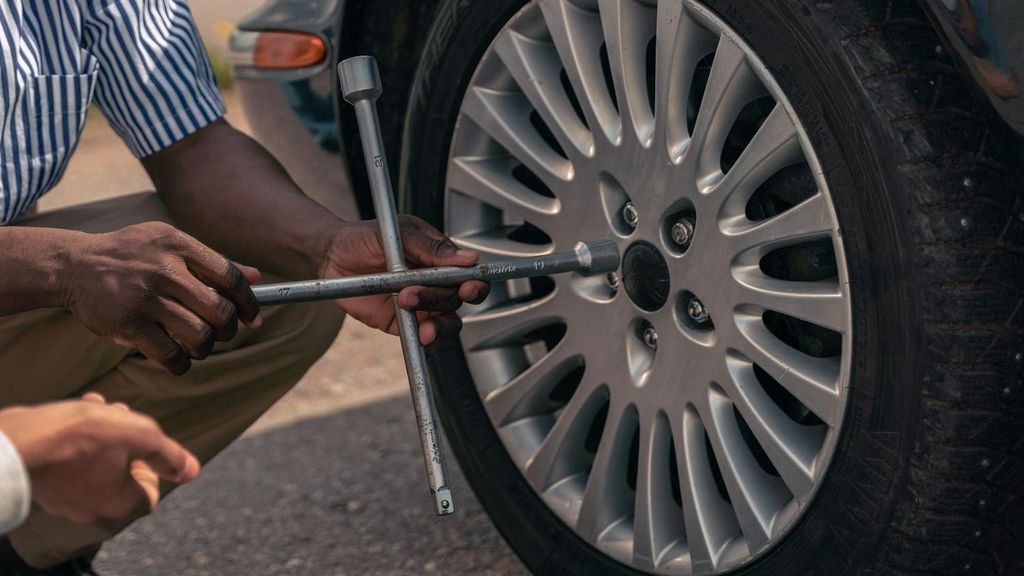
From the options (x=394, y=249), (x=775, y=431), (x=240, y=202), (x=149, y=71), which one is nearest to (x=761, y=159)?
(x=775, y=431)

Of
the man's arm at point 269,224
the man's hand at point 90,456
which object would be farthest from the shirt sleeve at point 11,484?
the man's arm at point 269,224

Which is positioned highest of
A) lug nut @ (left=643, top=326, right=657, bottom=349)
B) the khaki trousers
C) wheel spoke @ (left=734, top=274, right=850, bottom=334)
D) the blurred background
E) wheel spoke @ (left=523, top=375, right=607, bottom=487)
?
wheel spoke @ (left=734, top=274, right=850, bottom=334)

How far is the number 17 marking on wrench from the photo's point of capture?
1.47 m

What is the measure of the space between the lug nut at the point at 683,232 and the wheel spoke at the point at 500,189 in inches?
9.4

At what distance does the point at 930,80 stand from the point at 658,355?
1.72 feet

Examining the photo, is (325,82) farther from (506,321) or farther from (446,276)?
(446,276)

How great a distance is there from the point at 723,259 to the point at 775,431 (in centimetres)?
22

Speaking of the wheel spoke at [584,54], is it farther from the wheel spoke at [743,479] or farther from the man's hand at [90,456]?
the man's hand at [90,456]

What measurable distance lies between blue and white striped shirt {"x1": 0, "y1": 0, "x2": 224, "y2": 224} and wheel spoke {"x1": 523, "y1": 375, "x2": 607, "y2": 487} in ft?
2.38

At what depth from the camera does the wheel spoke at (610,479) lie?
1.79 meters

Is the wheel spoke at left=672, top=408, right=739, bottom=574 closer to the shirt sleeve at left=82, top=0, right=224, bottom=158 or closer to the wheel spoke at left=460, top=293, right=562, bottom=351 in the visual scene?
the wheel spoke at left=460, top=293, right=562, bottom=351

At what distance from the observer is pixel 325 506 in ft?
8.02

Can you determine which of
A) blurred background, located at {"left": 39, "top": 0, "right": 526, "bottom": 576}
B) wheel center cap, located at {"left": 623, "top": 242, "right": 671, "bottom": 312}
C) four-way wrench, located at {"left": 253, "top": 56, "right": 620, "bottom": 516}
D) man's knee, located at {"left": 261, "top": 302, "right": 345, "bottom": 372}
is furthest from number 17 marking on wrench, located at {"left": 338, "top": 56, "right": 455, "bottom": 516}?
blurred background, located at {"left": 39, "top": 0, "right": 526, "bottom": 576}

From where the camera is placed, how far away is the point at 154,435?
1090 mm
